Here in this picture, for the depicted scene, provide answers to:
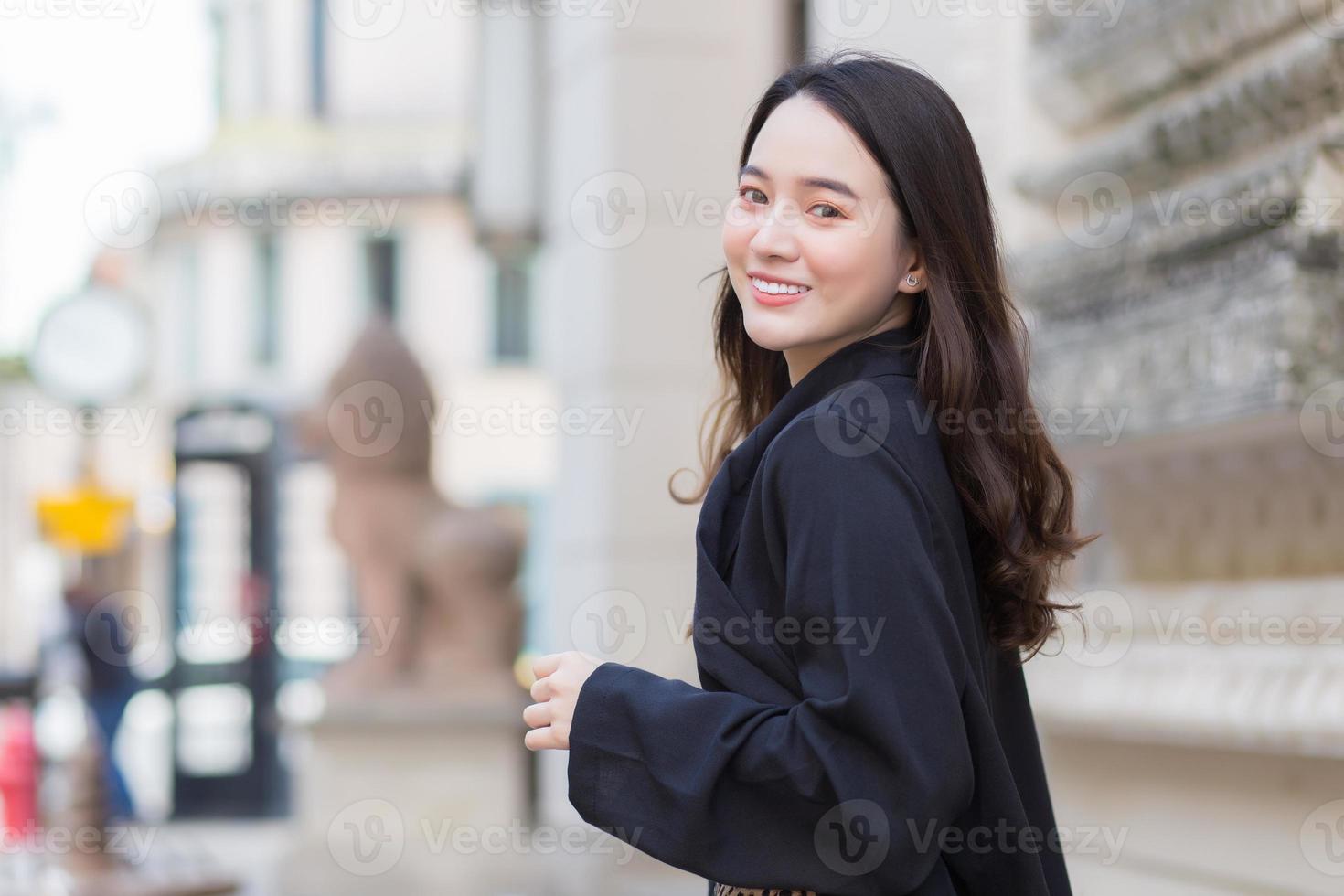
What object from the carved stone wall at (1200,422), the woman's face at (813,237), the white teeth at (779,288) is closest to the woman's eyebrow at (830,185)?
the woman's face at (813,237)

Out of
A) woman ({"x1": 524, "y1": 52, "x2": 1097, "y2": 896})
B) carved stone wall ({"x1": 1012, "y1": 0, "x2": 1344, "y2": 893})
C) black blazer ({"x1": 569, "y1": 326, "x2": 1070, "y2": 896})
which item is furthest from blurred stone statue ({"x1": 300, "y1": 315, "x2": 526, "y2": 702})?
black blazer ({"x1": 569, "y1": 326, "x2": 1070, "y2": 896})

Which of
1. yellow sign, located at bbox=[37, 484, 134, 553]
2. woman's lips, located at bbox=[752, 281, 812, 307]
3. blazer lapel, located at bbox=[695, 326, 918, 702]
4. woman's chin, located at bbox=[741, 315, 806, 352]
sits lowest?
yellow sign, located at bbox=[37, 484, 134, 553]

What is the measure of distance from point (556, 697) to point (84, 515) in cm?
1112

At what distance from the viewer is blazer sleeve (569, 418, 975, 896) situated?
1.38 metres

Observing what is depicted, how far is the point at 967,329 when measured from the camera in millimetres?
1661

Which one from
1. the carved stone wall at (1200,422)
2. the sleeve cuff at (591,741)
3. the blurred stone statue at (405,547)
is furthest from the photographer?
the blurred stone statue at (405,547)

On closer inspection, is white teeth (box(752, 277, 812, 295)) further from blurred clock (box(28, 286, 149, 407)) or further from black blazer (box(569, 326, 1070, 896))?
blurred clock (box(28, 286, 149, 407))

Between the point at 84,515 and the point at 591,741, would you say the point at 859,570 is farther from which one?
the point at 84,515

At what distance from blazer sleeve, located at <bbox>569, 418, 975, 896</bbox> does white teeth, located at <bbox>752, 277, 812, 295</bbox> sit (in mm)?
208

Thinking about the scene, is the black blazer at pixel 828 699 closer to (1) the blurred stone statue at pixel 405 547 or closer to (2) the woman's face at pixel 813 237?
(2) the woman's face at pixel 813 237

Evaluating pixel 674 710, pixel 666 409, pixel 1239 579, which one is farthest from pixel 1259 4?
pixel 666 409

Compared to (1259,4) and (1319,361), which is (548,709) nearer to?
Answer: (1319,361)

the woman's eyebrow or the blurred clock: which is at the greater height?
the woman's eyebrow

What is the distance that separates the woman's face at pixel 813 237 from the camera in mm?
1607
